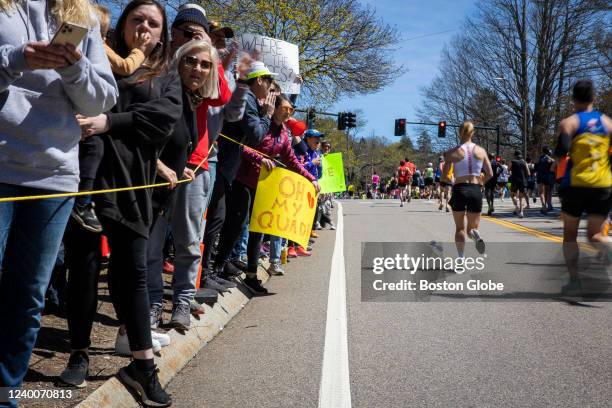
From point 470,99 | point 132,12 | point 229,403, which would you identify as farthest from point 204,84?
point 470,99

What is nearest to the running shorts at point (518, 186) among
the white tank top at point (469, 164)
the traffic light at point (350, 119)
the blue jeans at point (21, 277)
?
the white tank top at point (469, 164)

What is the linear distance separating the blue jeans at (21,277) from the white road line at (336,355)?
1.55 m

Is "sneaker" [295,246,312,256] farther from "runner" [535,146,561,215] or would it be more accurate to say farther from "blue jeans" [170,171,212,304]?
"runner" [535,146,561,215]

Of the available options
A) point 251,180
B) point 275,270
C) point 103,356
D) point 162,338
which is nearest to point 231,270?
point 251,180

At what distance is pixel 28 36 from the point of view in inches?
106

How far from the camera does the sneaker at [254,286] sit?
726 cm

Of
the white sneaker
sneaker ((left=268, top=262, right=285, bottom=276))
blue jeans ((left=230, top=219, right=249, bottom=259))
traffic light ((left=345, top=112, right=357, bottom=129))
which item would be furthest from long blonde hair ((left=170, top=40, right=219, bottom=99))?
traffic light ((left=345, top=112, right=357, bottom=129))

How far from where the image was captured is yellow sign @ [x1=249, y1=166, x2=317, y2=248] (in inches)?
276

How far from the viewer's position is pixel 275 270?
28.5 ft

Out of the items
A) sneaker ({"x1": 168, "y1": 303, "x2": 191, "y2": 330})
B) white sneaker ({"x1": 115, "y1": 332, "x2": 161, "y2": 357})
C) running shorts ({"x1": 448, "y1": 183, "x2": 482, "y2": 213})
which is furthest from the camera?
running shorts ({"x1": 448, "y1": 183, "x2": 482, "y2": 213})

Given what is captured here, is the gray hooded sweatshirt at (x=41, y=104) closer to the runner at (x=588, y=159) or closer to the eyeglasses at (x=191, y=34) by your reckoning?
the eyeglasses at (x=191, y=34)

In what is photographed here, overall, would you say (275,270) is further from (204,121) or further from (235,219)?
(204,121)

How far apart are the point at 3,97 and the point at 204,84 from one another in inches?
73.1

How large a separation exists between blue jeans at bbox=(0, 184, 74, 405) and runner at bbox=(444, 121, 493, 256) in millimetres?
6943
